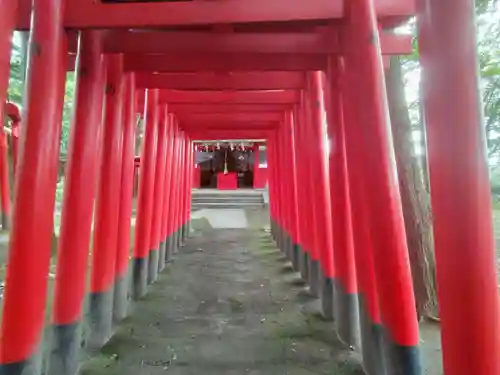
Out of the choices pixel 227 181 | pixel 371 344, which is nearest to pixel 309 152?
pixel 371 344

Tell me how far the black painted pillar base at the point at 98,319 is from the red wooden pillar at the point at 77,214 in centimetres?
58

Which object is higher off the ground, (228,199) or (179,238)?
(228,199)

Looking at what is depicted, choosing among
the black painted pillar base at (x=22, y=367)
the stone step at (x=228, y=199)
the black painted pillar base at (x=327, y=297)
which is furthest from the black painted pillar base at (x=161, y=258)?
the stone step at (x=228, y=199)

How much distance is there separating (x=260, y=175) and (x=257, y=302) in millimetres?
20519

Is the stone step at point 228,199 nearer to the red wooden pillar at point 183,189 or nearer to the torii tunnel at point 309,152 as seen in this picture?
the red wooden pillar at point 183,189

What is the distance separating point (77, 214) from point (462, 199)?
2536mm

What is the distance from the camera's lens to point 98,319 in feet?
12.5

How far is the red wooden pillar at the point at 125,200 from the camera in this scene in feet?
14.3

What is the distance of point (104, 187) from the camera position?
3828 millimetres

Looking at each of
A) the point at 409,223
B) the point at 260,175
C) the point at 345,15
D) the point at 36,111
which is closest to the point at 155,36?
the point at 36,111

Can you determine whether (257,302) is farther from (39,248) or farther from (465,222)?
(465,222)

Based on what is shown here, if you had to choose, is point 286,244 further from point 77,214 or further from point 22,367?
point 22,367

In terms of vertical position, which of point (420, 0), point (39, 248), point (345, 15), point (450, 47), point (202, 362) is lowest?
point (202, 362)

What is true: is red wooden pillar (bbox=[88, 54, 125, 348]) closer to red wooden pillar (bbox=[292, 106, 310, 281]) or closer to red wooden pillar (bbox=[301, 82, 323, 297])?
red wooden pillar (bbox=[301, 82, 323, 297])
